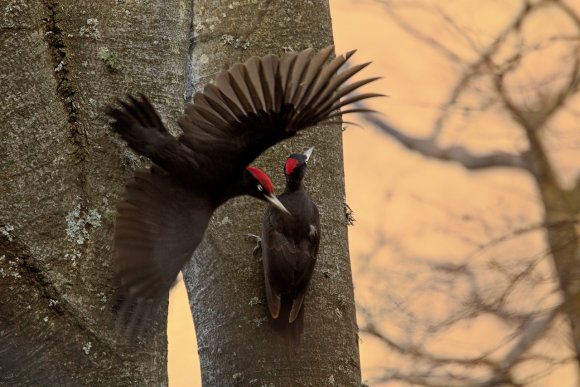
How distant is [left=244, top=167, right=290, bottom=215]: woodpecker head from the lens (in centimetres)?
205

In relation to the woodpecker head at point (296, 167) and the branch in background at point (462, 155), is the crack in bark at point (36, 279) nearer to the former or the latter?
the woodpecker head at point (296, 167)

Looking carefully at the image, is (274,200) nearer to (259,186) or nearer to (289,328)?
(259,186)

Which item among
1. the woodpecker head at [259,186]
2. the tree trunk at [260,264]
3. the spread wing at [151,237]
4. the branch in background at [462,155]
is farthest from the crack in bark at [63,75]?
the branch in background at [462,155]

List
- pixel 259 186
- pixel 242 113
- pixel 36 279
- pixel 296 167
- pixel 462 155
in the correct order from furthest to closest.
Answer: pixel 462 155
pixel 296 167
pixel 259 186
pixel 242 113
pixel 36 279

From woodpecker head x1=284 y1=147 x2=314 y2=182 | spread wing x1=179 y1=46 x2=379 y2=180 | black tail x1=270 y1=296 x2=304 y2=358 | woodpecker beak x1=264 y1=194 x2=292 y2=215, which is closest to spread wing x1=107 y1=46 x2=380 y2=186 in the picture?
spread wing x1=179 y1=46 x2=379 y2=180

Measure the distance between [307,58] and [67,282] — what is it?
2.22ft

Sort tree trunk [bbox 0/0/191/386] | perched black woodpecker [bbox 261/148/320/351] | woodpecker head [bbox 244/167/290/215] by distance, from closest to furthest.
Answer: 1. tree trunk [bbox 0/0/191/386]
2. woodpecker head [bbox 244/167/290/215]
3. perched black woodpecker [bbox 261/148/320/351]

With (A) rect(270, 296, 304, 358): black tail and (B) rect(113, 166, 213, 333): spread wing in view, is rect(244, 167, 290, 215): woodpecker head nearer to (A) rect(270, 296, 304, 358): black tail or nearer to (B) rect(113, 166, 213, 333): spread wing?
(B) rect(113, 166, 213, 333): spread wing

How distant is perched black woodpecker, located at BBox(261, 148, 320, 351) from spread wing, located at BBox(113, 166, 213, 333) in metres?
0.27

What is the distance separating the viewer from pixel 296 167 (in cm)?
221

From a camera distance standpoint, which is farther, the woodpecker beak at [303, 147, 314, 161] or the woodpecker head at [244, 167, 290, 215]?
the woodpecker beak at [303, 147, 314, 161]

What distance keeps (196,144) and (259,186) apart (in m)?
0.19

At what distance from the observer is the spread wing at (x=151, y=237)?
1836 millimetres

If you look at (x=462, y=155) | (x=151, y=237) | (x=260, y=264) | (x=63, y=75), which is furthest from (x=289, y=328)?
(x=462, y=155)
